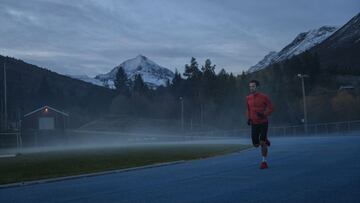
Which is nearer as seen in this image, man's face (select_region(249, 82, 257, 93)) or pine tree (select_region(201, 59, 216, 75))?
man's face (select_region(249, 82, 257, 93))

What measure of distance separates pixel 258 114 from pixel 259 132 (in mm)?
415

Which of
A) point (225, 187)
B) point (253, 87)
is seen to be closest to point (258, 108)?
point (253, 87)

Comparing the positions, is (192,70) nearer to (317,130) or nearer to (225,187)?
(317,130)

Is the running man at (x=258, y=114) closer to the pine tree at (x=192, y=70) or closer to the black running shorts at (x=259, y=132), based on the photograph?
Answer: the black running shorts at (x=259, y=132)

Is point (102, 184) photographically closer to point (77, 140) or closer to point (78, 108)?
point (77, 140)

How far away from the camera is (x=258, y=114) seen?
10.7 m

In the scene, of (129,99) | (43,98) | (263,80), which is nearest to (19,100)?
(43,98)

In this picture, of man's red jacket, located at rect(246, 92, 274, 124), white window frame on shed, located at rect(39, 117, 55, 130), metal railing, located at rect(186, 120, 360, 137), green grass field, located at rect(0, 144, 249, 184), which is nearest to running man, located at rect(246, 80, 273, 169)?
man's red jacket, located at rect(246, 92, 274, 124)

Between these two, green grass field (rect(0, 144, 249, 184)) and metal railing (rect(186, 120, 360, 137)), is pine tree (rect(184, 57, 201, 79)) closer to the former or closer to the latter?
metal railing (rect(186, 120, 360, 137))

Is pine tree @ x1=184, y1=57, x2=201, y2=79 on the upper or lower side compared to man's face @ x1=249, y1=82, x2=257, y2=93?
upper

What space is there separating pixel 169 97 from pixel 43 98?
28789mm

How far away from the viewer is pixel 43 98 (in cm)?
11462

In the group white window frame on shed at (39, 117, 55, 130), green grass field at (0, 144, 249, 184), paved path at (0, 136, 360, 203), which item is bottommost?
green grass field at (0, 144, 249, 184)

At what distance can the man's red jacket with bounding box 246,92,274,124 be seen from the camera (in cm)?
1071
